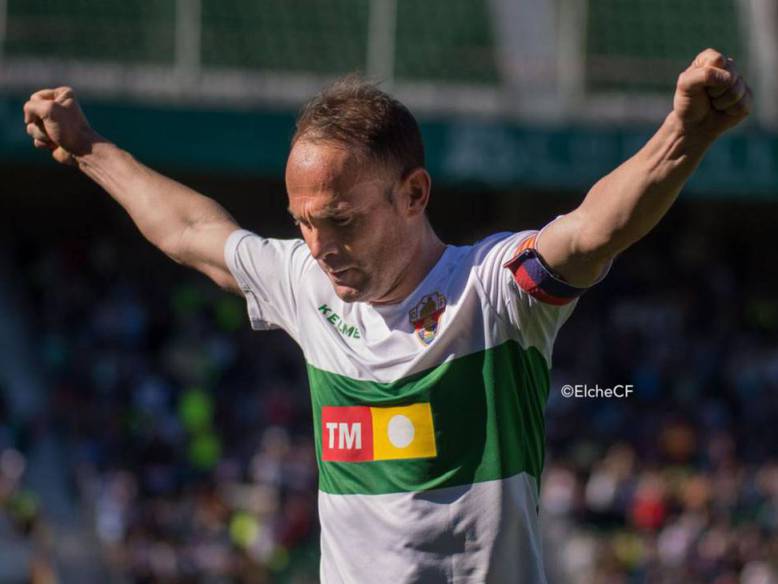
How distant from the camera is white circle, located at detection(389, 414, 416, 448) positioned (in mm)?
3064

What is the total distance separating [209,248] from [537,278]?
0.99 m

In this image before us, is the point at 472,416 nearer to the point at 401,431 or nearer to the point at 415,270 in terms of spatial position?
the point at 401,431

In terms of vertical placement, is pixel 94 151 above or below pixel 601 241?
above

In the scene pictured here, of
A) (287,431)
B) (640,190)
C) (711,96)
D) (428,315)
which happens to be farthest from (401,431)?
(287,431)

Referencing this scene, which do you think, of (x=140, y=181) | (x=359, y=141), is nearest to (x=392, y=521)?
(x=359, y=141)

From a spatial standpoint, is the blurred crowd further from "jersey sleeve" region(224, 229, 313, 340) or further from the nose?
the nose

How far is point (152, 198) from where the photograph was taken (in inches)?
145

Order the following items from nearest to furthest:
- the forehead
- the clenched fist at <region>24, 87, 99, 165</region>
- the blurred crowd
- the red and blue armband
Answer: the red and blue armband, the forehead, the clenched fist at <region>24, 87, 99, 165</region>, the blurred crowd

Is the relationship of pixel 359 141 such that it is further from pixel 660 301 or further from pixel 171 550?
pixel 660 301

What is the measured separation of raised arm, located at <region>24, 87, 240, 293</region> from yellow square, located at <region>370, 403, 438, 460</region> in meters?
0.65

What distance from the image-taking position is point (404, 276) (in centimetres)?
315

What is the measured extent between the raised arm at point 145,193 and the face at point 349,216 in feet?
1.77

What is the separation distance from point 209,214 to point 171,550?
8.82m

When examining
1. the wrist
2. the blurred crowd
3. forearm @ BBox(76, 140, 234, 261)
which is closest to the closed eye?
forearm @ BBox(76, 140, 234, 261)
